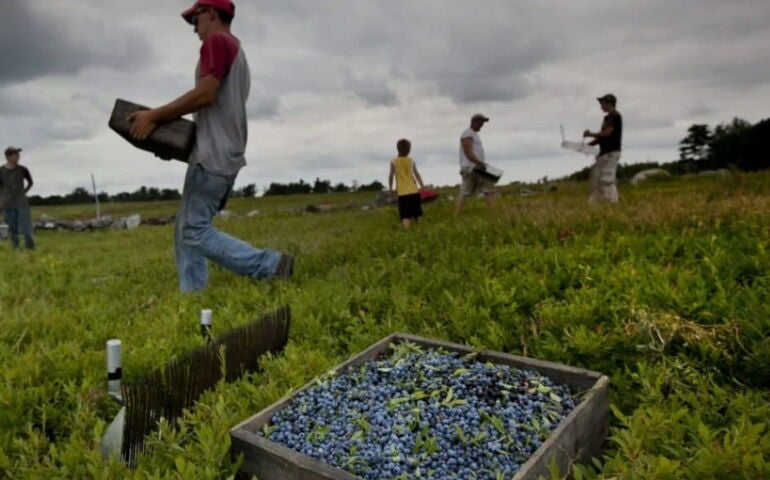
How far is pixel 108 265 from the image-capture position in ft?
30.1

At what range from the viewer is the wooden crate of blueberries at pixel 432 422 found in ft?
7.02

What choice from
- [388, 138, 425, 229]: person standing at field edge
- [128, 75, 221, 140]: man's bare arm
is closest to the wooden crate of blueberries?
[128, 75, 221, 140]: man's bare arm

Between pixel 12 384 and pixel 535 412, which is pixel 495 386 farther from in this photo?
pixel 12 384

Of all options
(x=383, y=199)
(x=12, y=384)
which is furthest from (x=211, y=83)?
(x=383, y=199)

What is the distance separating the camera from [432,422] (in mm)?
2422

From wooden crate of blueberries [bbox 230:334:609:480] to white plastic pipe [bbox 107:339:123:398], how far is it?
0.81m

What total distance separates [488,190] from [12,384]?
9.62m

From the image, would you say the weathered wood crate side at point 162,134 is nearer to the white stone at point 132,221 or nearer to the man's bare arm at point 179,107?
the man's bare arm at point 179,107

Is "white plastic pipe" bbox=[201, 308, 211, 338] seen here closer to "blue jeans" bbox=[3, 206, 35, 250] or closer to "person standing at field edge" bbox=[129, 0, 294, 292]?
"person standing at field edge" bbox=[129, 0, 294, 292]

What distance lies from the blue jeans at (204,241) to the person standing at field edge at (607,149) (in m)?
7.18

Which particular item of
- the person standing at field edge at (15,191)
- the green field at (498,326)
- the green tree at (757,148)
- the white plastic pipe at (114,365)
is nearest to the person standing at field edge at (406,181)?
the green field at (498,326)

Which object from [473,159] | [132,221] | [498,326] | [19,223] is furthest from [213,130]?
[132,221]

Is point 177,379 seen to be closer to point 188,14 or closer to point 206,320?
point 206,320

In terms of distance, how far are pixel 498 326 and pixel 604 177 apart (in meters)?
8.16
